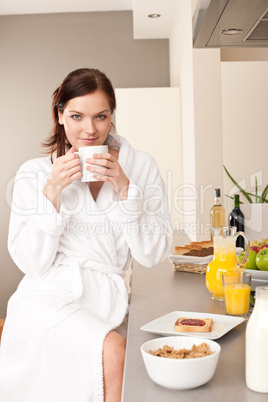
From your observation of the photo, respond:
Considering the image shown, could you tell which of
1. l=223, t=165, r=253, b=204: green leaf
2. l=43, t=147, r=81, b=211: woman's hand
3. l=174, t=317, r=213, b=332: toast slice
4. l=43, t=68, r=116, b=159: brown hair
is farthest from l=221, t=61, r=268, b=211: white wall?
l=174, t=317, r=213, b=332: toast slice

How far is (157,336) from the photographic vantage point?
115 centimetres

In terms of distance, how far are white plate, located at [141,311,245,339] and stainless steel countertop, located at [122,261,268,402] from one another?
0.07 feet

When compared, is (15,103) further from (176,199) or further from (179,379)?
(179,379)

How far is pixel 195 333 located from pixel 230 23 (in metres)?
0.91

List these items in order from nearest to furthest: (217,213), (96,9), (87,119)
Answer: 1. (87,119)
2. (217,213)
3. (96,9)

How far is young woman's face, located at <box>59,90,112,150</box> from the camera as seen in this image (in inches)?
66.7

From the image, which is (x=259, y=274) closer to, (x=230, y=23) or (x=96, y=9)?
(x=230, y=23)

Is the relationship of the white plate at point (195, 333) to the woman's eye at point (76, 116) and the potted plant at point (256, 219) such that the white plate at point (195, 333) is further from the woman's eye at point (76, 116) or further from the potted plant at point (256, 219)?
the potted plant at point (256, 219)

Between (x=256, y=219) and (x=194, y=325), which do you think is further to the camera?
(x=256, y=219)

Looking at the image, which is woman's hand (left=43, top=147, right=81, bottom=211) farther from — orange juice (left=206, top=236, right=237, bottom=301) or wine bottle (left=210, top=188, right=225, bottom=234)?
wine bottle (left=210, top=188, right=225, bottom=234)

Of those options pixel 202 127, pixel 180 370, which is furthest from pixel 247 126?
pixel 180 370

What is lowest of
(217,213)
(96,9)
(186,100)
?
(217,213)

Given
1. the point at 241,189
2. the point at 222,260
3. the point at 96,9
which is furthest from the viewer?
the point at 96,9

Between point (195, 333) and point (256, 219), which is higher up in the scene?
point (256, 219)
